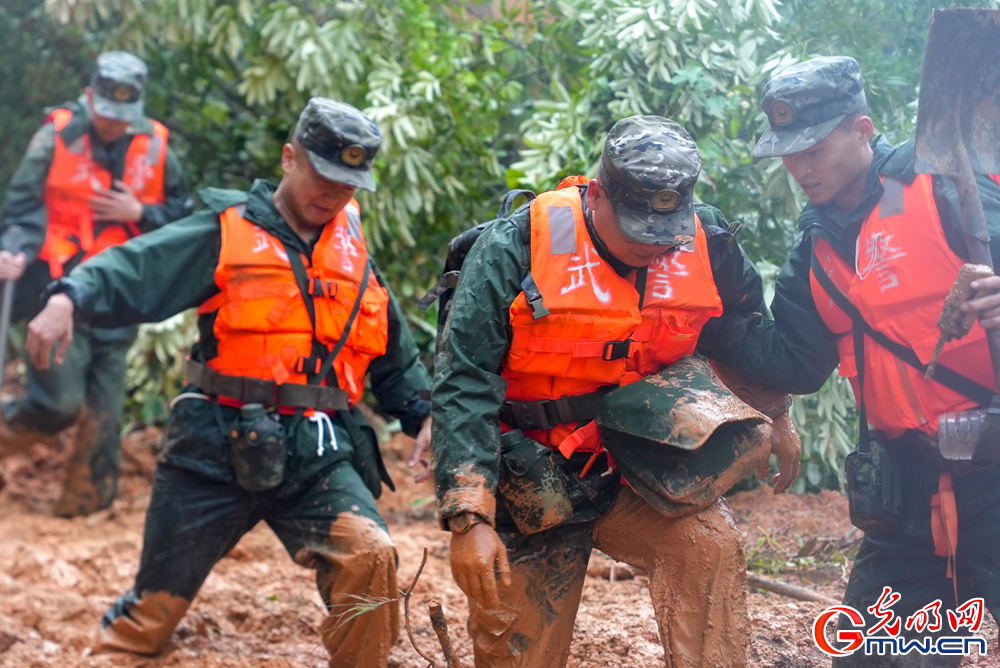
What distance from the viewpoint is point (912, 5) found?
14.0 ft

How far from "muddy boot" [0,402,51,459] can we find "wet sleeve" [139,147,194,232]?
4.30 feet

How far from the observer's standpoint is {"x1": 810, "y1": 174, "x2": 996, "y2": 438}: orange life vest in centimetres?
305

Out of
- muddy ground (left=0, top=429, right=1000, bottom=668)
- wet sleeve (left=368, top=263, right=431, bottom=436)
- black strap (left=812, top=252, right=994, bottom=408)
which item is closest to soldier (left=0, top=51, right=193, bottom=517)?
muddy ground (left=0, top=429, right=1000, bottom=668)

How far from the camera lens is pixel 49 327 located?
12.0ft

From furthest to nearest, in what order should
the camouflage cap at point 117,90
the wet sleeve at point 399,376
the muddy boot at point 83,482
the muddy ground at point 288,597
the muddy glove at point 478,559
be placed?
the muddy boot at point 83,482
the camouflage cap at point 117,90
the wet sleeve at point 399,376
the muddy ground at point 288,597
the muddy glove at point 478,559

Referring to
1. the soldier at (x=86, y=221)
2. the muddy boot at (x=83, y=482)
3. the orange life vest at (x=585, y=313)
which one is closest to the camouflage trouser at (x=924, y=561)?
the orange life vest at (x=585, y=313)

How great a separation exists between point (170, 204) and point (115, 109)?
62 centimetres

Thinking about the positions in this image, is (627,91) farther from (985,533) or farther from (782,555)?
(985,533)

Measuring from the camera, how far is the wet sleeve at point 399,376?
4117mm

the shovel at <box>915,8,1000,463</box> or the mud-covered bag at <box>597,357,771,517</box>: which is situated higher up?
the shovel at <box>915,8,1000,463</box>

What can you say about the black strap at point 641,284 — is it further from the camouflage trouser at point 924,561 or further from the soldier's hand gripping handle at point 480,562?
the camouflage trouser at point 924,561

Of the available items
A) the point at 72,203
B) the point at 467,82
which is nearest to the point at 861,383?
the point at 467,82

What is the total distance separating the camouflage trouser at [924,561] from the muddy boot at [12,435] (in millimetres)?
4556

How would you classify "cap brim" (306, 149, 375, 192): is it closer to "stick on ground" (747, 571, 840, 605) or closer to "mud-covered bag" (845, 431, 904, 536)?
"mud-covered bag" (845, 431, 904, 536)
